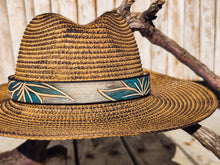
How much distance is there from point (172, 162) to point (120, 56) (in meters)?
0.76

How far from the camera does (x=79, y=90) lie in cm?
78

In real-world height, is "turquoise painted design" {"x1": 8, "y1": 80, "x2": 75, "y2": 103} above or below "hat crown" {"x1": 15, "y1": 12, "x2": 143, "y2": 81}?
below

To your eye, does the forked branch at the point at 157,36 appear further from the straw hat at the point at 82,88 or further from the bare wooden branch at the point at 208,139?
the bare wooden branch at the point at 208,139

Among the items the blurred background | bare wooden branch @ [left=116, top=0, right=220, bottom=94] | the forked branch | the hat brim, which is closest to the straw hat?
the hat brim

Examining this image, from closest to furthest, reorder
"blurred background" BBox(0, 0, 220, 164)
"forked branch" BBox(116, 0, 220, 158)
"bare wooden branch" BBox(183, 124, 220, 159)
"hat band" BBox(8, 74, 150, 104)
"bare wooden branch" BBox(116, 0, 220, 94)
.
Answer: "hat band" BBox(8, 74, 150, 104) → "bare wooden branch" BBox(183, 124, 220, 159) → "forked branch" BBox(116, 0, 220, 158) → "bare wooden branch" BBox(116, 0, 220, 94) → "blurred background" BBox(0, 0, 220, 164)

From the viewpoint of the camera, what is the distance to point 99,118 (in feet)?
2.60

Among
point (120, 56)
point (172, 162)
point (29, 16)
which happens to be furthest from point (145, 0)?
point (172, 162)

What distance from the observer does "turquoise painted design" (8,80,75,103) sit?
2.56ft

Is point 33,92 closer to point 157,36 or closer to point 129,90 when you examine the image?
point 129,90

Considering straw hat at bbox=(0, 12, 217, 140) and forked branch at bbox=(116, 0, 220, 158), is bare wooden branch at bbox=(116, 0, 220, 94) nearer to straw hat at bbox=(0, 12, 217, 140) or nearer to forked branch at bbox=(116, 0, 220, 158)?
forked branch at bbox=(116, 0, 220, 158)

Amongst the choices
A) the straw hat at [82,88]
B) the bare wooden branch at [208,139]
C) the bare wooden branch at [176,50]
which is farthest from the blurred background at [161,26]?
the straw hat at [82,88]

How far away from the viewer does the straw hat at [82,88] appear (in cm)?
75

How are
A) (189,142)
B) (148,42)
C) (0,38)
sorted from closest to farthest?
(189,142) → (0,38) → (148,42)

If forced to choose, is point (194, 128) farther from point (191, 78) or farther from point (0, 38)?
point (0, 38)
